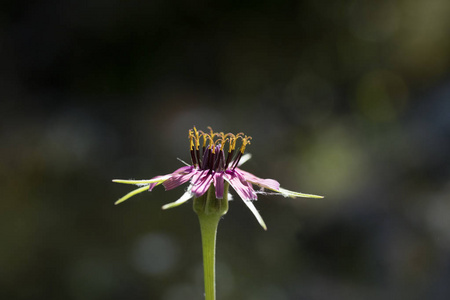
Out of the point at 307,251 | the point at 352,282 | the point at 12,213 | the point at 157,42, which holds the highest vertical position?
the point at 157,42

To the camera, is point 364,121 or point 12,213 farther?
point 364,121

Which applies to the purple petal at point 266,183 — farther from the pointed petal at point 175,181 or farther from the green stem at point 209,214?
the pointed petal at point 175,181

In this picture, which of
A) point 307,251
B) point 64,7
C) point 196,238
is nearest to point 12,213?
point 196,238

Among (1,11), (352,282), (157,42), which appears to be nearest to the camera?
(352,282)

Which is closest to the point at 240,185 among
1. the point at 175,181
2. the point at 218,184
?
the point at 218,184

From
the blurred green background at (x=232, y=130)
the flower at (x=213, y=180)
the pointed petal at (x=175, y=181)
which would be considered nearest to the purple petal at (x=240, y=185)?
the flower at (x=213, y=180)

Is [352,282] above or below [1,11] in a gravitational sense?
below

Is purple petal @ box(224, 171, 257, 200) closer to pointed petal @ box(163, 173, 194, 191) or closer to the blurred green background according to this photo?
pointed petal @ box(163, 173, 194, 191)

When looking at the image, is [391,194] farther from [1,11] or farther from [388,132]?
[1,11]
